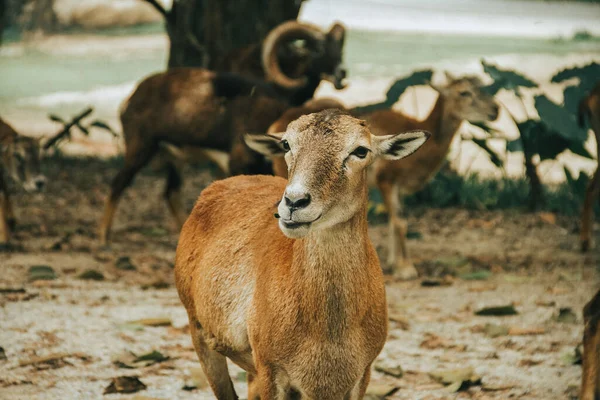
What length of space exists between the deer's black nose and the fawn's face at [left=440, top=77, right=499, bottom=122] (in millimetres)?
5259

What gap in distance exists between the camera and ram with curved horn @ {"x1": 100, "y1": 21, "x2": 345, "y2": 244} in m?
7.89

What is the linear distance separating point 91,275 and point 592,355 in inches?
164

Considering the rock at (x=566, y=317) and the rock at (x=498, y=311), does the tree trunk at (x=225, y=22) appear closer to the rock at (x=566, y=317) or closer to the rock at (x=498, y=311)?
the rock at (x=498, y=311)

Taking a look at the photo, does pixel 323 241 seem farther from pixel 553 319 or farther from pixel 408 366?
pixel 553 319

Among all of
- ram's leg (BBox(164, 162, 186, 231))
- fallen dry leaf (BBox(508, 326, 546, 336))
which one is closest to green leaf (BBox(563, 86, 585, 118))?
fallen dry leaf (BBox(508, 326, 546, 336))

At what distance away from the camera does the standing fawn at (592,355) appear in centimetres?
436

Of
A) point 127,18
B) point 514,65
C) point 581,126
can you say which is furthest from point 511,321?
point 127,18

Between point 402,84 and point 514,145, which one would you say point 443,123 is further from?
point 514,145

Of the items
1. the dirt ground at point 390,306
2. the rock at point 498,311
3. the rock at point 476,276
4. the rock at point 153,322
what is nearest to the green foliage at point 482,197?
the dirt ground at point 390,306

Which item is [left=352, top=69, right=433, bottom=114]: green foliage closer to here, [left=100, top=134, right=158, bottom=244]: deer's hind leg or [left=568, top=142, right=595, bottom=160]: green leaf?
[left=568, top=142, right=595, bottom=160]: green leaf

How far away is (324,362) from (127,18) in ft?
57.2

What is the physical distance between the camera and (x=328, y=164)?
3248 mm

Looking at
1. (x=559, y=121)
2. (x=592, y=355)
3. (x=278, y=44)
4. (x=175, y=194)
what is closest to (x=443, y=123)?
(x=559, y=121)

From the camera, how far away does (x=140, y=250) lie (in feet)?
27.3
